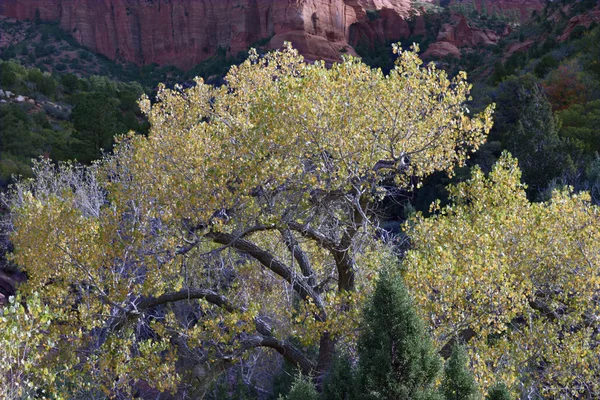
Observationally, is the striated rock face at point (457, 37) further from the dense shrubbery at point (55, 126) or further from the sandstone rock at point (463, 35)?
the dense shrubbery at point (55, 126)

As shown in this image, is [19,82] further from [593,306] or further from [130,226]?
[593,306]

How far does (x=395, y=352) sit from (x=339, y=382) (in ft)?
4.68

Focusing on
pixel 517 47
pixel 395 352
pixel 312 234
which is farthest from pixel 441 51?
pixel 395 352

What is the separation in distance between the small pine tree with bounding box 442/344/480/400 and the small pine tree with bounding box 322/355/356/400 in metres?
1.27

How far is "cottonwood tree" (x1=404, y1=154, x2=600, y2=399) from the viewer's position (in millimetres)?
7945

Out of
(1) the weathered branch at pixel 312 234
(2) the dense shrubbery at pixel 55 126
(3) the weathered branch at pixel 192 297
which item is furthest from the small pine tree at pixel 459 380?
(2) the dense shrubbery at pixel 55 126

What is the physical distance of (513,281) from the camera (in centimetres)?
845

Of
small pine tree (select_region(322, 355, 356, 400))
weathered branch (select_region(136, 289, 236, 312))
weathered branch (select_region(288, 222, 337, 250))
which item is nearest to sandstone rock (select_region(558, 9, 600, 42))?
weathered branch (select_region(288, 222, 337, 250))

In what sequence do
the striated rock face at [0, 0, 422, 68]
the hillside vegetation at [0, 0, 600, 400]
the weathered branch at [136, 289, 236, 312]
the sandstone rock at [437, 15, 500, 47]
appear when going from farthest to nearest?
the striated rock face at [0, 0, 422, 68], the sandstone rock at [437, 15, 500, 47], the weathered branch at [136, 289, 236, 312], the hillside vegetation at [0, 0, 600, 400]

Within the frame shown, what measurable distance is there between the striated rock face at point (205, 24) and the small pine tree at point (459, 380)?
223 feet

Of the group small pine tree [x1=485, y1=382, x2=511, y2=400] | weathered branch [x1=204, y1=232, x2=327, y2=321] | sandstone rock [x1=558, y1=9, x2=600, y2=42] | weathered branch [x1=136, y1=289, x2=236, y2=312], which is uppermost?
sandstone rock [x1=558, y1=9, x2=600, y2=42]

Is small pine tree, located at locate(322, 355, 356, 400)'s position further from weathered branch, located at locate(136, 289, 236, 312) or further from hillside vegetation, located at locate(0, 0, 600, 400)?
weathered branch, located at locate(136, 289, 236, 312)

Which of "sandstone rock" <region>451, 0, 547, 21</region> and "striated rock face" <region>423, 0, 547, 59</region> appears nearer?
"striated rock face" <region>423, 0, 547, 59</region>

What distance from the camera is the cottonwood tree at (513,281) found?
26.1 feet
